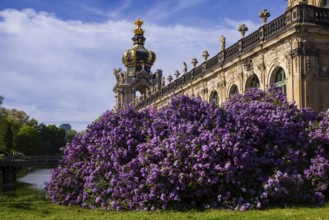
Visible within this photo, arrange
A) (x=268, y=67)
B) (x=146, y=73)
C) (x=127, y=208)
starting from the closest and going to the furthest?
(x=127, y=208) → (x=268, y=67) → (x=146, y=73)

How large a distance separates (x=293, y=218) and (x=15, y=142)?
73.3 metres

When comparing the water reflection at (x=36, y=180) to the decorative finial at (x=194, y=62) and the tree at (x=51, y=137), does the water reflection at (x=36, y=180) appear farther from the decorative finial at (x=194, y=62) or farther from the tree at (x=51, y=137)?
the tree at (x=51, y=137)

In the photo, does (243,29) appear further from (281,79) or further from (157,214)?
(157,214)

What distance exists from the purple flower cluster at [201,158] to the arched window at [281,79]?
571 centimetres

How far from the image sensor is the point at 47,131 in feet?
352

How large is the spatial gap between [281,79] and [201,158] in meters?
11.2

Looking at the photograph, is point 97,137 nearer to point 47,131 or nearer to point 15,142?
point 15,142

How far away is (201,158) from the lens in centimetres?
1209

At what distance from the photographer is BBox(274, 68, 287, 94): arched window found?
21.2 metres

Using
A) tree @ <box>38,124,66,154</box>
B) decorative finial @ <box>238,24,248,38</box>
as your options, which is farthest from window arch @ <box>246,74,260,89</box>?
tree @ <box>38,124,66,154</box>

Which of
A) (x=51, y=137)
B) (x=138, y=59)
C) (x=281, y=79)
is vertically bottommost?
(x=281, y=79)

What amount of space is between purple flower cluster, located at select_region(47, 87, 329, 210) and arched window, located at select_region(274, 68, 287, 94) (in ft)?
18.7

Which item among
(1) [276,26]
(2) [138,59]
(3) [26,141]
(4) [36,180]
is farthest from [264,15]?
(3) [26,141]

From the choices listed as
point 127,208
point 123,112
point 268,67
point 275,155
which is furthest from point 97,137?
point 268,67
